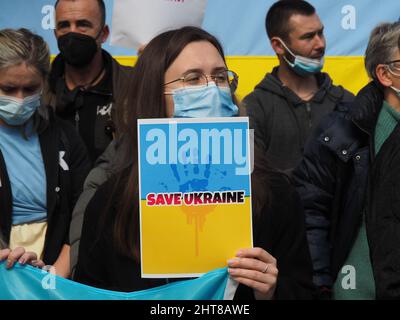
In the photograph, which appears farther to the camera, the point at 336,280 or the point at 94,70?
the point at 94,70

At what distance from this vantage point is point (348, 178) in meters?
3.48

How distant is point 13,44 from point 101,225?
1.37 metres

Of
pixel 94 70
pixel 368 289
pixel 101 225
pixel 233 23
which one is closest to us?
pixel 101 225

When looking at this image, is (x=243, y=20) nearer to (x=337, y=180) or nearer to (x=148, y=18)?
(x=148, y=18)

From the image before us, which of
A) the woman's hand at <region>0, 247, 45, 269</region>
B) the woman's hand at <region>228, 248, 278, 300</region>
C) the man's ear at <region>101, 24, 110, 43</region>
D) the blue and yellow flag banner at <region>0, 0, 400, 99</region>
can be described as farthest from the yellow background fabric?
the woman's hand at <region>228, 248, 278, 300</region>

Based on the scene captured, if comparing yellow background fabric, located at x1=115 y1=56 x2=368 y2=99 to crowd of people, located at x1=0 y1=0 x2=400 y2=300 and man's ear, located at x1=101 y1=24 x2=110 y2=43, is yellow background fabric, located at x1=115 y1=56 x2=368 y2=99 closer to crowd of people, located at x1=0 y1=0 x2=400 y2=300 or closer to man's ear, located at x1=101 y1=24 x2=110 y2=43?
crowd of people, located at x1=0 y1=0 x2=400 y2=300

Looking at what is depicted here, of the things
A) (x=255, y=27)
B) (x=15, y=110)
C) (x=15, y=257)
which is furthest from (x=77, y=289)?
(x=255, y=27)

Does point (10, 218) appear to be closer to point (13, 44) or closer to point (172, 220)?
point (13, 44)

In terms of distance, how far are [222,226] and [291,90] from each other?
227 cm

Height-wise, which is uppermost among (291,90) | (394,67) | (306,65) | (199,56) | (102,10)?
(102,10)

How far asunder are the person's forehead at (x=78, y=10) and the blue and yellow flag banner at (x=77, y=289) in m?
2.14

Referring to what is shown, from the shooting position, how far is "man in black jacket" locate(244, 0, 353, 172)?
4449 millimetres

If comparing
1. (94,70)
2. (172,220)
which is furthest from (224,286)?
(94,70)

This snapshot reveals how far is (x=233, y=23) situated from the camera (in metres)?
5.06
